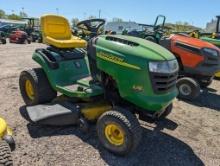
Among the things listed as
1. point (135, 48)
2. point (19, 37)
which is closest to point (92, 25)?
point (135, 48)

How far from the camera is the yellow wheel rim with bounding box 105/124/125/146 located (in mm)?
→ 3303

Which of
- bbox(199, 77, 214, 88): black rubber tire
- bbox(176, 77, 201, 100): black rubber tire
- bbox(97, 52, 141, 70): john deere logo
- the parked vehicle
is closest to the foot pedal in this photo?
bbox(97, 52, 141, 70): john deere logo

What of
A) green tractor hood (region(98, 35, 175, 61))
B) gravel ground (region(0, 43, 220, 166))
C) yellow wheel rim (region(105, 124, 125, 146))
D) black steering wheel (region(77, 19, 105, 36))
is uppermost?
black steering wheel (region(77, 19, 105, 36))

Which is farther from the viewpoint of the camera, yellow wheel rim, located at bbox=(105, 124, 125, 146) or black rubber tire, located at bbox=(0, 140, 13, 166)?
yellow wheel rim, located at bbox=(105, 124, 125, 146)

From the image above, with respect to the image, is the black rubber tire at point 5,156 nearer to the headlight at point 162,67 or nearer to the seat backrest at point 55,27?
the headlight at point 162,67

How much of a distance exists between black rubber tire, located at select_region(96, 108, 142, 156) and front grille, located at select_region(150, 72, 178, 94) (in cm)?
41

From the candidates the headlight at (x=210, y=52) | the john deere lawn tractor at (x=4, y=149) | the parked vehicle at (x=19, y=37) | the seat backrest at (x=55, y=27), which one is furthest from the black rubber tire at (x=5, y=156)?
the parked vehicle at (x=19, y=37)

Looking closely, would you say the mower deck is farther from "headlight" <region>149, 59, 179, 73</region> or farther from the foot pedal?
"headlight" <region>149, 59, 179, 73</region>

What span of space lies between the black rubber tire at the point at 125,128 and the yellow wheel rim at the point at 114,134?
0.11 ft

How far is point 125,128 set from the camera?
10.4 feet

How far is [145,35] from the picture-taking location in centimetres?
823

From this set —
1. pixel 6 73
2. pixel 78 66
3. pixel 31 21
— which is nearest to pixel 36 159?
pixel 78 66

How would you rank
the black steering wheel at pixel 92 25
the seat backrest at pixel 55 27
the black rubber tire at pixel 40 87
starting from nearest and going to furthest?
the black steering wheel at pixel 92 25 < the black rubber tire at pixel 40 87 < the seat backrest at pixel 55 27

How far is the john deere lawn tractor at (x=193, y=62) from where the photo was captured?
5.63 meters
